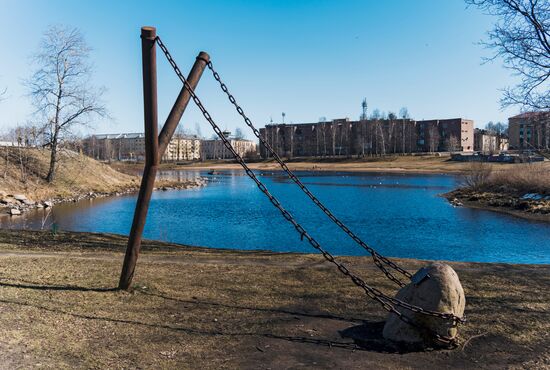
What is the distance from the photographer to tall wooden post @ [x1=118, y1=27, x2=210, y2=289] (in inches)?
310

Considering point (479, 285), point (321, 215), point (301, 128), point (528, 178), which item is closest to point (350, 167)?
point (301, 128)

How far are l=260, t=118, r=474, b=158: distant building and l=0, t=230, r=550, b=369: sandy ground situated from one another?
395 ft

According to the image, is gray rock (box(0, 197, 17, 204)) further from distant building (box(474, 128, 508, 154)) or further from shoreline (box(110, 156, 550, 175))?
distant building (box(474, 128, 508, 154))

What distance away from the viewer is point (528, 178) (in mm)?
41562

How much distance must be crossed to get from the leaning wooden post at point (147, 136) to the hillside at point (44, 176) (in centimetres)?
3264

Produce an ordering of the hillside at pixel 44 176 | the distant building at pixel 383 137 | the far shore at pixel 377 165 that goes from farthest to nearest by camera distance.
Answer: the distant building at pixel 383 137 → the far shore at pixel 377 165 → the hillside at pixel 44 176

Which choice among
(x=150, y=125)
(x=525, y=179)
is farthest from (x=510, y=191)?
(x=150, y=125)

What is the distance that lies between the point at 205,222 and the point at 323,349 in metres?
21.9

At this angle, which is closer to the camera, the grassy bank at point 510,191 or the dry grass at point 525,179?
the grassy bank at point 510,191

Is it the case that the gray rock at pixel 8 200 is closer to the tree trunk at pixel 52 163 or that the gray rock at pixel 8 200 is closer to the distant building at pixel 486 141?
the tree trunk at pixel 52 163

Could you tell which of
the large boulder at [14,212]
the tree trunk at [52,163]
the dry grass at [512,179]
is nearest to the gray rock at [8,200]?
the large boulder at [14,212]

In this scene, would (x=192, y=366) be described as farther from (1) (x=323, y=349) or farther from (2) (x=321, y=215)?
(2) (x=321, y=215)

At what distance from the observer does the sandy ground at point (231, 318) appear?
577cm

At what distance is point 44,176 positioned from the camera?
142ft
